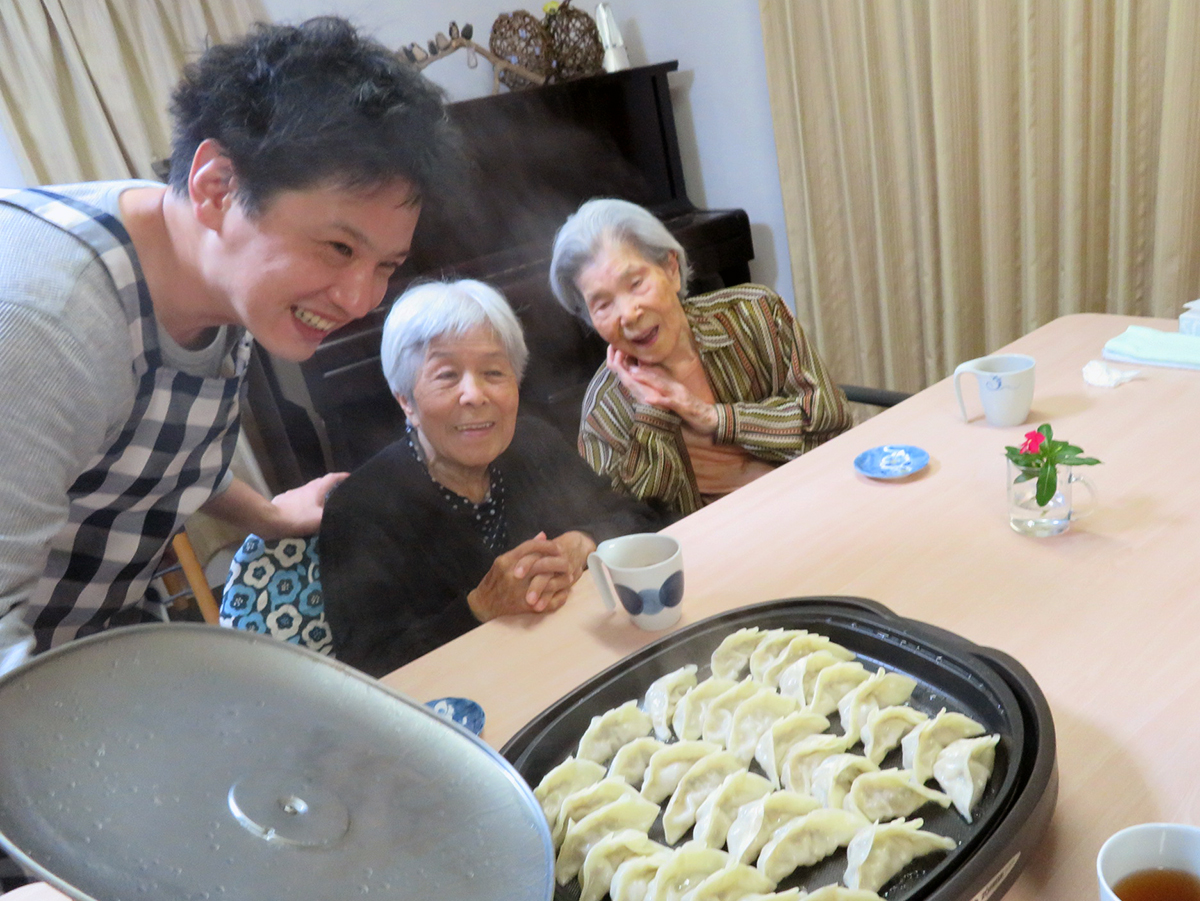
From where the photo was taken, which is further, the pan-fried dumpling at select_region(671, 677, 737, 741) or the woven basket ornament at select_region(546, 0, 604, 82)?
the woven basket ornament at select_region(546, 0, 604, 82)

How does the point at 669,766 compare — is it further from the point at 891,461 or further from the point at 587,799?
the point at 891,461

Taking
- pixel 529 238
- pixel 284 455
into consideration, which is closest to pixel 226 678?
pixel 284 455

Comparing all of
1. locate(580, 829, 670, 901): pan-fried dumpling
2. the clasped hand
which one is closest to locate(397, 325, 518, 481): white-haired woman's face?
the clasped hand

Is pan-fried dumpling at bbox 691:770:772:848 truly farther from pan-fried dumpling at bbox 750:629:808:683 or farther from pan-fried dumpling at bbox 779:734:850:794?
pan-fried dumpling at bbox 750:629:808:683

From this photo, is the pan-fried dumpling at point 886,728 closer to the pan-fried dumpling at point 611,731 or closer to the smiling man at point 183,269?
the pan-fried dumpling at point 611,731

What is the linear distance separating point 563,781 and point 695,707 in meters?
0.16

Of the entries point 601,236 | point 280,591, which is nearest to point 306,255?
point 280,591

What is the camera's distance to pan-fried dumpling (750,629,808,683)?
911 mm

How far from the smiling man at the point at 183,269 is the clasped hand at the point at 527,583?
398 mm

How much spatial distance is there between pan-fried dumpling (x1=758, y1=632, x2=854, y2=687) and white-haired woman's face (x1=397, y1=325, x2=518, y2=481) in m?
0.81

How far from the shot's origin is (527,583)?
3.86 ft

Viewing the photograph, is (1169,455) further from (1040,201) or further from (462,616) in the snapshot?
(1040,201)

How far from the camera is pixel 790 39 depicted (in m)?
3.02

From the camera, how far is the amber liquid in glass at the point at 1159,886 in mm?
539
